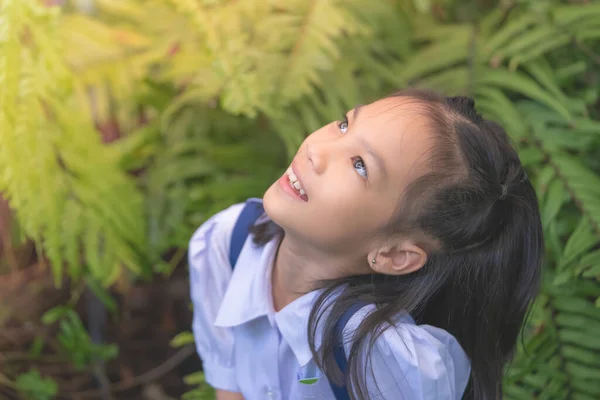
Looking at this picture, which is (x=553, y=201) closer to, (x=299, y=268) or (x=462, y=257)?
(x=462, y=257)

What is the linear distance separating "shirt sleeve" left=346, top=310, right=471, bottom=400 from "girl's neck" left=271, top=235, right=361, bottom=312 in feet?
0.28

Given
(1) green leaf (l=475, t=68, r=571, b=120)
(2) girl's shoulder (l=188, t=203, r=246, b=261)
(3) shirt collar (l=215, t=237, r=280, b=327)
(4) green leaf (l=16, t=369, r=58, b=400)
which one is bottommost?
(4) green leaf (l=16, t=369, r=58, b=400)

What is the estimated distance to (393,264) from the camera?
3.17 ft

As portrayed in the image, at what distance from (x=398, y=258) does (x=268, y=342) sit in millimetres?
276

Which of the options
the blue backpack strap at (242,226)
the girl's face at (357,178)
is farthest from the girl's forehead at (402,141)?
the blue backpack strap at (242,226)

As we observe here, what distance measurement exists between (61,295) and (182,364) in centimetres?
40

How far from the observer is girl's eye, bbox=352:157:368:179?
912 mm

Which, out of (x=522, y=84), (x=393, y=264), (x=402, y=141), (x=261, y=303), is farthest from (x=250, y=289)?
(x=522, y=84)

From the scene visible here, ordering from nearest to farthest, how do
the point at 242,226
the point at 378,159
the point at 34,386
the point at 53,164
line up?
1. the point at 378,159
2. the point at 242,226
3. the point at 53,164
4. the point at 34,386

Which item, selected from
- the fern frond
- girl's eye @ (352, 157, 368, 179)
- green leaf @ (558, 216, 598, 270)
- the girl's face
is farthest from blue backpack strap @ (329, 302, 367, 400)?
the fern frond

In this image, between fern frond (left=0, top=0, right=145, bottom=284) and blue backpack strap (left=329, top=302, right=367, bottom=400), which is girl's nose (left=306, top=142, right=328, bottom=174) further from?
fern frond (left=0, top=0, right=145, bottom=284)

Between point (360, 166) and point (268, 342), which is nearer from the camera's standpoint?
point (360, 166)

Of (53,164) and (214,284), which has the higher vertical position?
(53,164)

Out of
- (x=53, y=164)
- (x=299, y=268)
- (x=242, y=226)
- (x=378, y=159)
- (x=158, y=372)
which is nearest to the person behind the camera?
(x=378, y=159)
